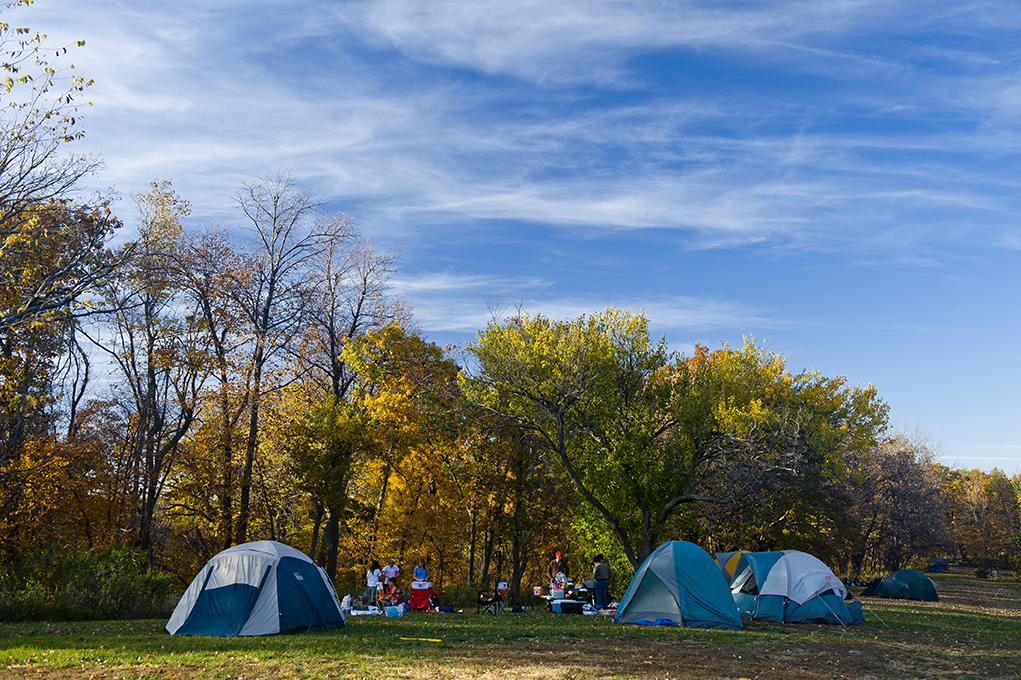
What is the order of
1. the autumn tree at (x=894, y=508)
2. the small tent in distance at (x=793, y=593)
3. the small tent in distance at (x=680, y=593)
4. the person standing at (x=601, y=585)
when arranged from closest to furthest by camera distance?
1. the small tent in distance at (x=680, y=593)
2. the small tent in distance at (x=793, y=593)
3. the person standing at (x=601, y=585)
4. the autumn tree at (x=894, y=508)

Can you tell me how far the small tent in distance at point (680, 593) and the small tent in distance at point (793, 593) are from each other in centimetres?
207

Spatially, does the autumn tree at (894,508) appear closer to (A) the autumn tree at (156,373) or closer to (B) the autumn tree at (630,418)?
(B) the autumn tree at (630,418)

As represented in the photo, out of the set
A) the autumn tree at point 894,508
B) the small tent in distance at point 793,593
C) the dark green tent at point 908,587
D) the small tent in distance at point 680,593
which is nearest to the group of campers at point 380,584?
the small tent in distance at point 680,593

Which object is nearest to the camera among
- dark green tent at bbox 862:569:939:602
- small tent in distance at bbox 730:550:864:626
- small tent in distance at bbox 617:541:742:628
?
small tent in distance at bbox 617:541:742:628

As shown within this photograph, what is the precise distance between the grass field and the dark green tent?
17.9 meters

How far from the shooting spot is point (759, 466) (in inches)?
999

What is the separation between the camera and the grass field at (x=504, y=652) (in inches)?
407

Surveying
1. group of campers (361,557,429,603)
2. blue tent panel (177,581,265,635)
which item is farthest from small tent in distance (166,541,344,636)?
group of campers (361,557,429,603)

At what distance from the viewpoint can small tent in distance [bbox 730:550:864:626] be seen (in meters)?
18.4

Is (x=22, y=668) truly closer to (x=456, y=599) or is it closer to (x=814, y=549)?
(x=456, y=599)

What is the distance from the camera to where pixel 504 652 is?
1219cm

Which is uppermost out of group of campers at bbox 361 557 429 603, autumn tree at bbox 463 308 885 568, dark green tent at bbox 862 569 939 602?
autumn tree at bbox 463 308 885 568

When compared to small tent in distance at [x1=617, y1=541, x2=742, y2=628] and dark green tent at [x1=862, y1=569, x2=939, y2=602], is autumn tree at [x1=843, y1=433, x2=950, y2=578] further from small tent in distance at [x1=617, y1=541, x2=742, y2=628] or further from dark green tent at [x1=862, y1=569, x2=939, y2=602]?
small tent in distance at [x1=617, y1=541, x2=742, y2=628]

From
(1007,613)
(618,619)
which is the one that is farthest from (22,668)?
(1007,613)
